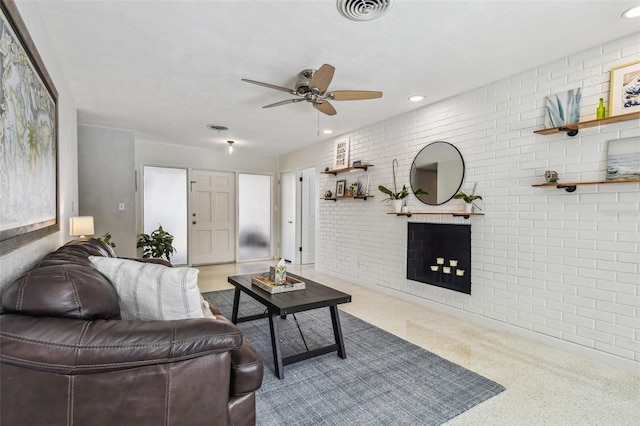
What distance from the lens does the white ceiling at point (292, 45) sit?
199cm

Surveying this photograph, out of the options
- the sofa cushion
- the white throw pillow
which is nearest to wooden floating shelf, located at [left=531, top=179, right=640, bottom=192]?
the white throw pillow

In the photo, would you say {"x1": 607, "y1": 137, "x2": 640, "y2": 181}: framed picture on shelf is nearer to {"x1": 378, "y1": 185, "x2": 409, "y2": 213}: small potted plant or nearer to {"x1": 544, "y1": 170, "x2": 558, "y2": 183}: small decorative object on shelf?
{"x1": 544, "y1": 170, "x2": 558, "y2": 183}: small decorative object on shelf

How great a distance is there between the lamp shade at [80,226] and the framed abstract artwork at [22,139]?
107 cm

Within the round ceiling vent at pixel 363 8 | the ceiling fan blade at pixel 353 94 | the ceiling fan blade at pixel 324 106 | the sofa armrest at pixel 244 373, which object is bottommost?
the sofa armrest at pixel 244 373

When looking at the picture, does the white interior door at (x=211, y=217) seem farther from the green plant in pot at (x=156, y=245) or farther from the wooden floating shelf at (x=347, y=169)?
the wooden floating shelf at (x=347, y=169)

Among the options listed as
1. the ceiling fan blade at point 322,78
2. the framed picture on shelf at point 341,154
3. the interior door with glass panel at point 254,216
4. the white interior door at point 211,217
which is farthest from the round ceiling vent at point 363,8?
the interior door with glass panel at point 254,216

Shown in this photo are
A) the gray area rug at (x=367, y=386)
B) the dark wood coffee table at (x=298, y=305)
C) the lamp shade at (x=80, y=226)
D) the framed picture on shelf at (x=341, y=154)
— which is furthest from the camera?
the framed picture on shelf at (x=341, y=154)

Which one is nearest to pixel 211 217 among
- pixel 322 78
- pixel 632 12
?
pixel 322 78

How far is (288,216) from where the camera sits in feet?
22.9

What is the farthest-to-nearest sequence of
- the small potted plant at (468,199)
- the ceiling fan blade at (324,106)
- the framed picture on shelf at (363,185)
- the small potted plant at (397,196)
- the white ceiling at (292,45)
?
the framed picture on shelf at (363,185) < the small potted plant at (397,196) < the small potted plant at (468,199) < the ceiling fan blade at (324,106) < the white ceiling at (292,45)

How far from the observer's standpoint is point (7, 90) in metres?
1.29

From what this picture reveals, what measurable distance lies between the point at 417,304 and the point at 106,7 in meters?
3.91

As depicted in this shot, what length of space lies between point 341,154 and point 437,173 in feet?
6.01

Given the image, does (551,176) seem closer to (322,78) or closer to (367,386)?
(322,78)
